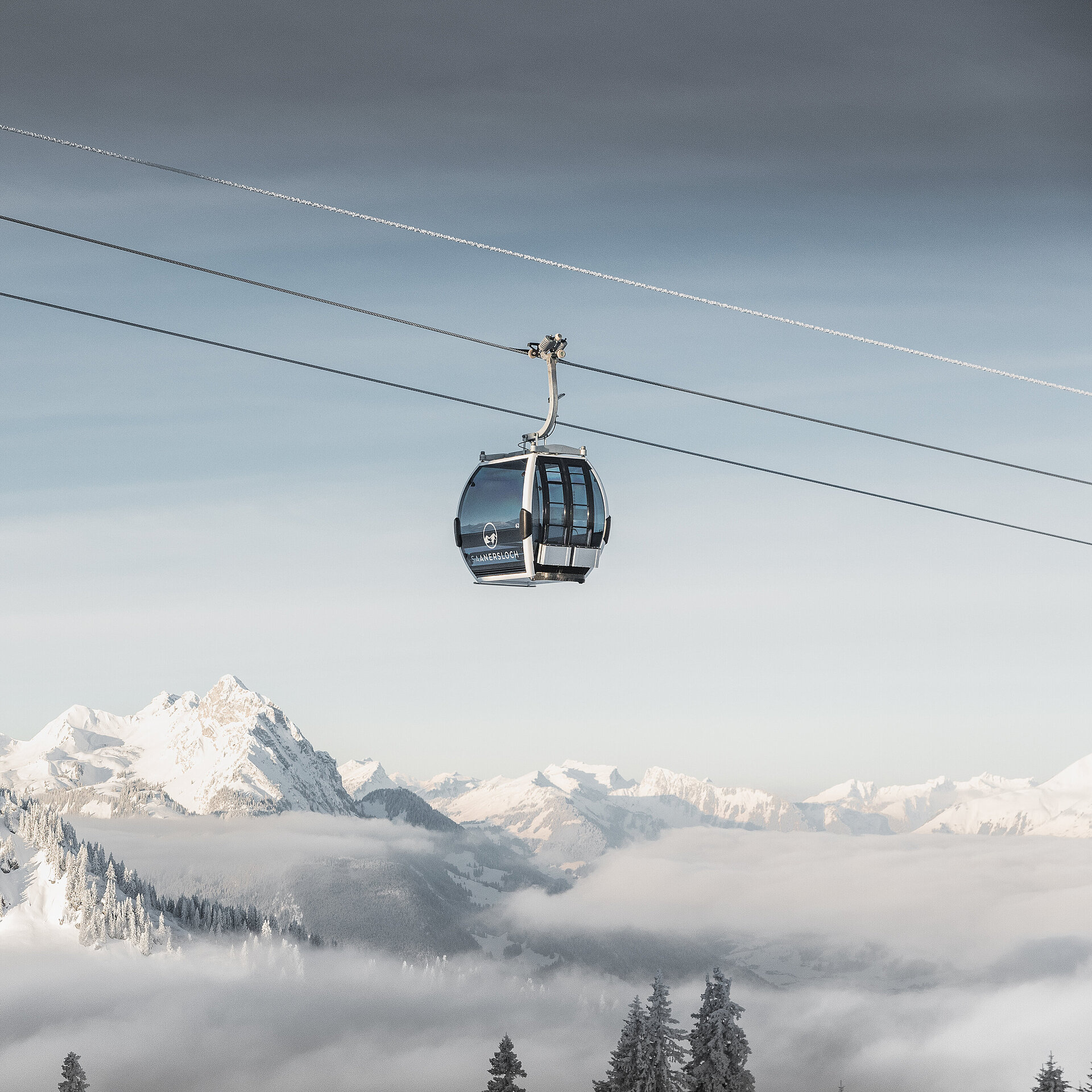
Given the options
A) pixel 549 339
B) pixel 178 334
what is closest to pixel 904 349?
pixel 549 339

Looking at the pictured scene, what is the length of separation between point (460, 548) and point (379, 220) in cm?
545

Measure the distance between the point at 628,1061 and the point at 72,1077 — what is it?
235 feet

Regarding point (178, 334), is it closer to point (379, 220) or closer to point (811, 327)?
point (379, 220)

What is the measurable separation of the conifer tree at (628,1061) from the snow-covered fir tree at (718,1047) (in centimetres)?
277

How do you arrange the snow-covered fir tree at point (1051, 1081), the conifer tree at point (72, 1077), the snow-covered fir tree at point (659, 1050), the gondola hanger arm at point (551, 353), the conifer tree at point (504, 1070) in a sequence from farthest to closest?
the conifer tree at point (72, 1077) → the snow-covered fir tree at point (1051, 1081) → the conifer tree at point (504, 1070) → the snow-covered fir tree at point (659, 1050) → the gondola hanger arm at point (551, 353)

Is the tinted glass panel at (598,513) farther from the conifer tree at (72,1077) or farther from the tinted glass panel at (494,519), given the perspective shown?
the conifer tree at (72,1077)

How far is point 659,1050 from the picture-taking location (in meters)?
69.1

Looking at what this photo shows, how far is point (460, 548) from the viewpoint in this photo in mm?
20297

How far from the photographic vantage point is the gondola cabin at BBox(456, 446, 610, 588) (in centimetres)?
1934

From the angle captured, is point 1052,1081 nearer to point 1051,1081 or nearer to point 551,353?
point 1051,1081

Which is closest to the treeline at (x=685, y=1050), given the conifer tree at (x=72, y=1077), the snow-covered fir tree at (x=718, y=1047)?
the snow-covered fir tree at (x=718, y=1047)

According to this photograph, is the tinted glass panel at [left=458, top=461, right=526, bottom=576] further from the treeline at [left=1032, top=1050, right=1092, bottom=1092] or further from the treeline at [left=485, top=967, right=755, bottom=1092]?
the treeline at [left=1032, top=1050, right=1092, bottom=1092]

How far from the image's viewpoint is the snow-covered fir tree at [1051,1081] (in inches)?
3337

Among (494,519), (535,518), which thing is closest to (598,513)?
(535,518)
